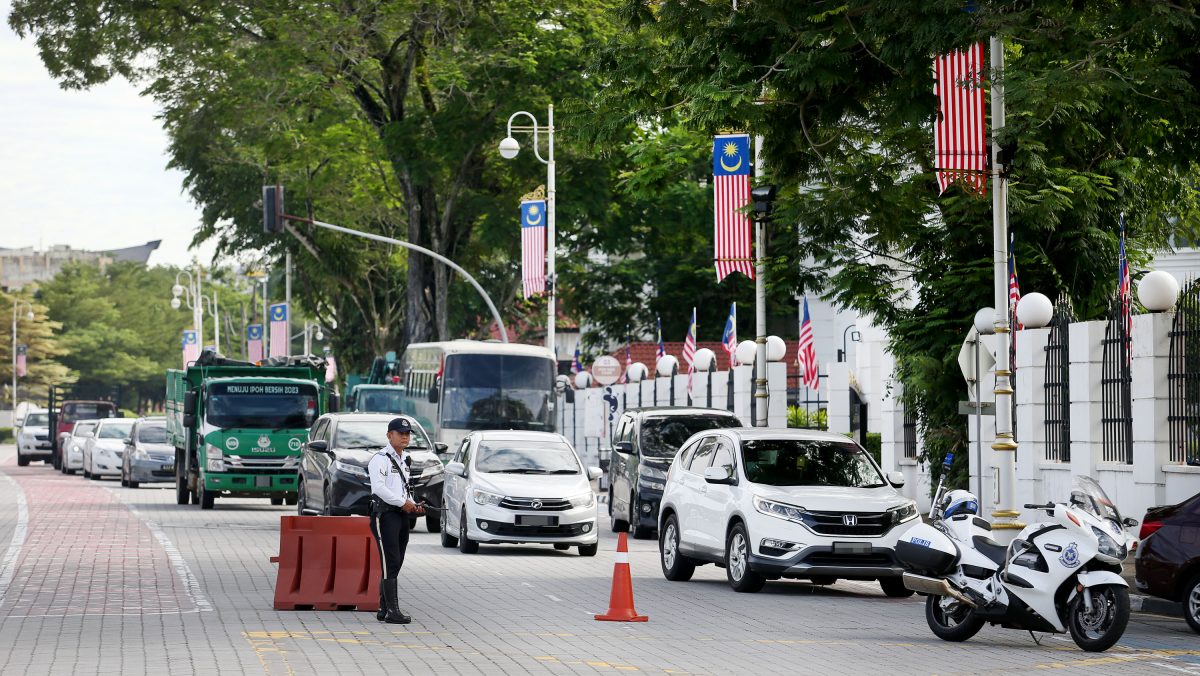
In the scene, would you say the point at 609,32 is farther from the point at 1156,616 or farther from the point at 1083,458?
the point at 1156,616

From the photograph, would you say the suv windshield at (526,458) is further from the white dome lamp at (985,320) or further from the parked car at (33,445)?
the parked car at (33,445)

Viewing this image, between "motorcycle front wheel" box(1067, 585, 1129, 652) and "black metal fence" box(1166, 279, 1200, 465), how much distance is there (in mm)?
7889

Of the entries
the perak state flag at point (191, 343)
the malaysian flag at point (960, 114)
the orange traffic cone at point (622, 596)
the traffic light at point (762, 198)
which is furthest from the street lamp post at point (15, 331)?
the orange traffic cone at point (622, 596)

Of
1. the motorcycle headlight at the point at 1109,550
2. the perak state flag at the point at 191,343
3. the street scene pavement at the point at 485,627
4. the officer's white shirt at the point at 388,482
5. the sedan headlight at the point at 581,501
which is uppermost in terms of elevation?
the perak state flag at the point at 191,343

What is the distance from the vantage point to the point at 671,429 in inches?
1110

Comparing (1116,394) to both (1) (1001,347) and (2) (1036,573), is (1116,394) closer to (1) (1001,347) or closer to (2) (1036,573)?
(1) (1001,347)

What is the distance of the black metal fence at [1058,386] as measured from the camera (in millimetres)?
24781

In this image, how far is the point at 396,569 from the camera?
1517 cm

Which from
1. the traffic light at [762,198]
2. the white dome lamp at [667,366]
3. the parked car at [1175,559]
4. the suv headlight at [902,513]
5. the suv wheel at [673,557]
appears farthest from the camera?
the white dome lamp at [667,366]

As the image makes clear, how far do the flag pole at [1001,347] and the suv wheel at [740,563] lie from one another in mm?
2467

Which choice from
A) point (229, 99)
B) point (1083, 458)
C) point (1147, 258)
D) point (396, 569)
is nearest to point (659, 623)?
point (396, 569)

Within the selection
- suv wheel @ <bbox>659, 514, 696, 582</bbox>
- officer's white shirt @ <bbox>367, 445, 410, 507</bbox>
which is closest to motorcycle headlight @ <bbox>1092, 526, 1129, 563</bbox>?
officer's white shirt @ <bbox>367, 445, 410, 507</bbox>

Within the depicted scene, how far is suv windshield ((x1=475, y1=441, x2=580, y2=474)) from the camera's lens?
2488 centimetres

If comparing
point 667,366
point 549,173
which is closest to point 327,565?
point 667,366
